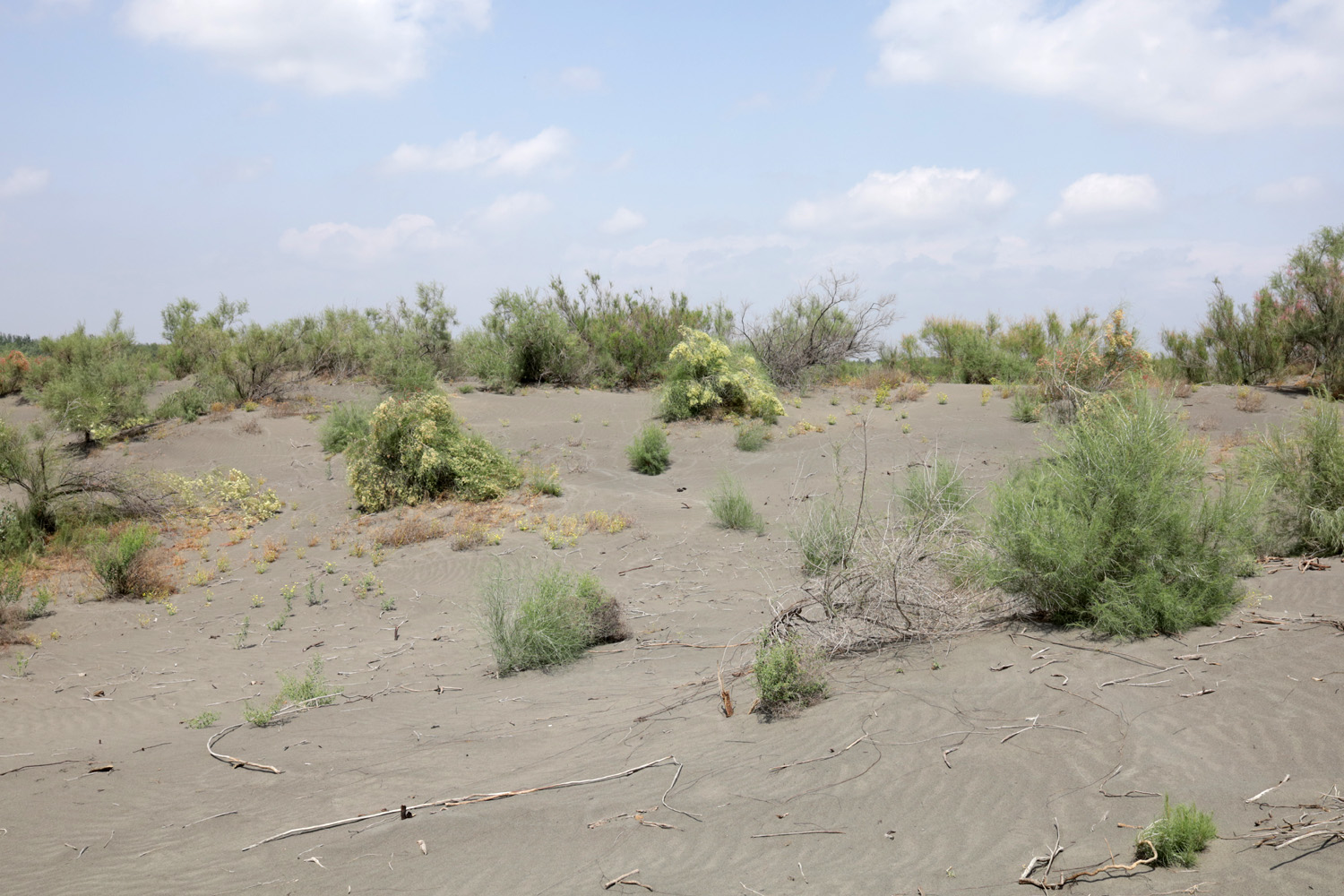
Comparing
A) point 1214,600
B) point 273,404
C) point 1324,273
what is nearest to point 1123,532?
point 1214,600

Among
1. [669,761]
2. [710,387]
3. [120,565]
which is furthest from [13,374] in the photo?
[669,761]

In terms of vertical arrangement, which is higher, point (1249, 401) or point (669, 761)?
point (1249, 401)

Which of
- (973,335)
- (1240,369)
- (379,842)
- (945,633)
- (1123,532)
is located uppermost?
(973,335)

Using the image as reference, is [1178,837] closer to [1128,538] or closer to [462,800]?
[1128,538]

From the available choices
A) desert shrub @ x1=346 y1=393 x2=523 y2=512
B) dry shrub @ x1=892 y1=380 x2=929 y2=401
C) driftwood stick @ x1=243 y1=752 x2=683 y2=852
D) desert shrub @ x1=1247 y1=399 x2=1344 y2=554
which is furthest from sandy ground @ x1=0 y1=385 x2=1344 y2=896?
dry shrub @ x1=892 y1=380 x2=929 y2=401

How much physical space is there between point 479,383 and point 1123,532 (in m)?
20.5

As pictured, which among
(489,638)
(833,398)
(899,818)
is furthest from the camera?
(833,398)

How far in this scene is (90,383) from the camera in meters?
19.2

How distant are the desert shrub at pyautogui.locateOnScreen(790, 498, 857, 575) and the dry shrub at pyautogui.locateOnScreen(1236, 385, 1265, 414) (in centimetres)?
1419

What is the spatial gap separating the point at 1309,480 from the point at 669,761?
7.18 metres

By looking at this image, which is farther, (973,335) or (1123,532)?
(973,335)

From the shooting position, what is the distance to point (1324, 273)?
63.7 feet

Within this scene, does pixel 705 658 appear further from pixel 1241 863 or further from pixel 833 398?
pixel 833 398

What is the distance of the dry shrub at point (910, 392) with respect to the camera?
2134 centimetres
